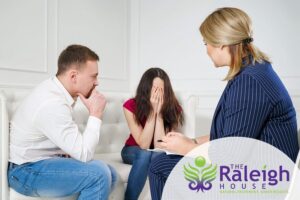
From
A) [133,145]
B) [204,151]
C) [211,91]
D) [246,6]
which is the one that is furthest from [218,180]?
[246,6]

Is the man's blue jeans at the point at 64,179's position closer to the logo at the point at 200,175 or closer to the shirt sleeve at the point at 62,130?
the shirt sleeve at the point at 62,130

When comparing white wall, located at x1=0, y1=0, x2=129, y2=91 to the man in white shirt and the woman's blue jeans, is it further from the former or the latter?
the woman's blue jeans

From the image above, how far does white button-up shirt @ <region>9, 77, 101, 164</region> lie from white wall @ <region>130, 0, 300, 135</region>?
1769 millimetres

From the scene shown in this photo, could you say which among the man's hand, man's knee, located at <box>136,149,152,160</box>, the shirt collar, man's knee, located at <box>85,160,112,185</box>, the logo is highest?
the shirt collar

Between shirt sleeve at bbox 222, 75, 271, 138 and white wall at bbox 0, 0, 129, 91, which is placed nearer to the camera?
shirt sleeve at bbox 222, 75, 271, 138

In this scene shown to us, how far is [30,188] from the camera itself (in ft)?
5.37

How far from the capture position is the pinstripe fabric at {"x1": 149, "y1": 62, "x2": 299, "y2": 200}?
123cm

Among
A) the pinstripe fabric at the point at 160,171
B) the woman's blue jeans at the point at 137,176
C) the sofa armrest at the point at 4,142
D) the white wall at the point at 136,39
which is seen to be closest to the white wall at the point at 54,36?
the white wall at the point at 136,39

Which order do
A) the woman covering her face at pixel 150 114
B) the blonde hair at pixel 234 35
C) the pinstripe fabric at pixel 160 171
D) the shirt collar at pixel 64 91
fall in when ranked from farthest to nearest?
1. the woman covering her face at pixel 150 114
2. the shirt collar at pixel 64 91
3. the pinstripe fabric at pixel 160 171
4. the blonde hair at pixel 234 35

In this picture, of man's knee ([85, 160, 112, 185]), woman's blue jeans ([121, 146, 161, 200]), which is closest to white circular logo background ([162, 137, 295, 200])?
man's knee ([85, 160, 112, 185])

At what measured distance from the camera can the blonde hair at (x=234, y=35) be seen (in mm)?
1357

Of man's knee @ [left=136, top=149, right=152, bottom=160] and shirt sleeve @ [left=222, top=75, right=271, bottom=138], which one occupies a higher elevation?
shirt sleeve @ [left=222, top=75, right=271, bottom=138]

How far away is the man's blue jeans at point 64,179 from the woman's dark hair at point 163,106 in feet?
2.80

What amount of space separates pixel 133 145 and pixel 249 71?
133cm
